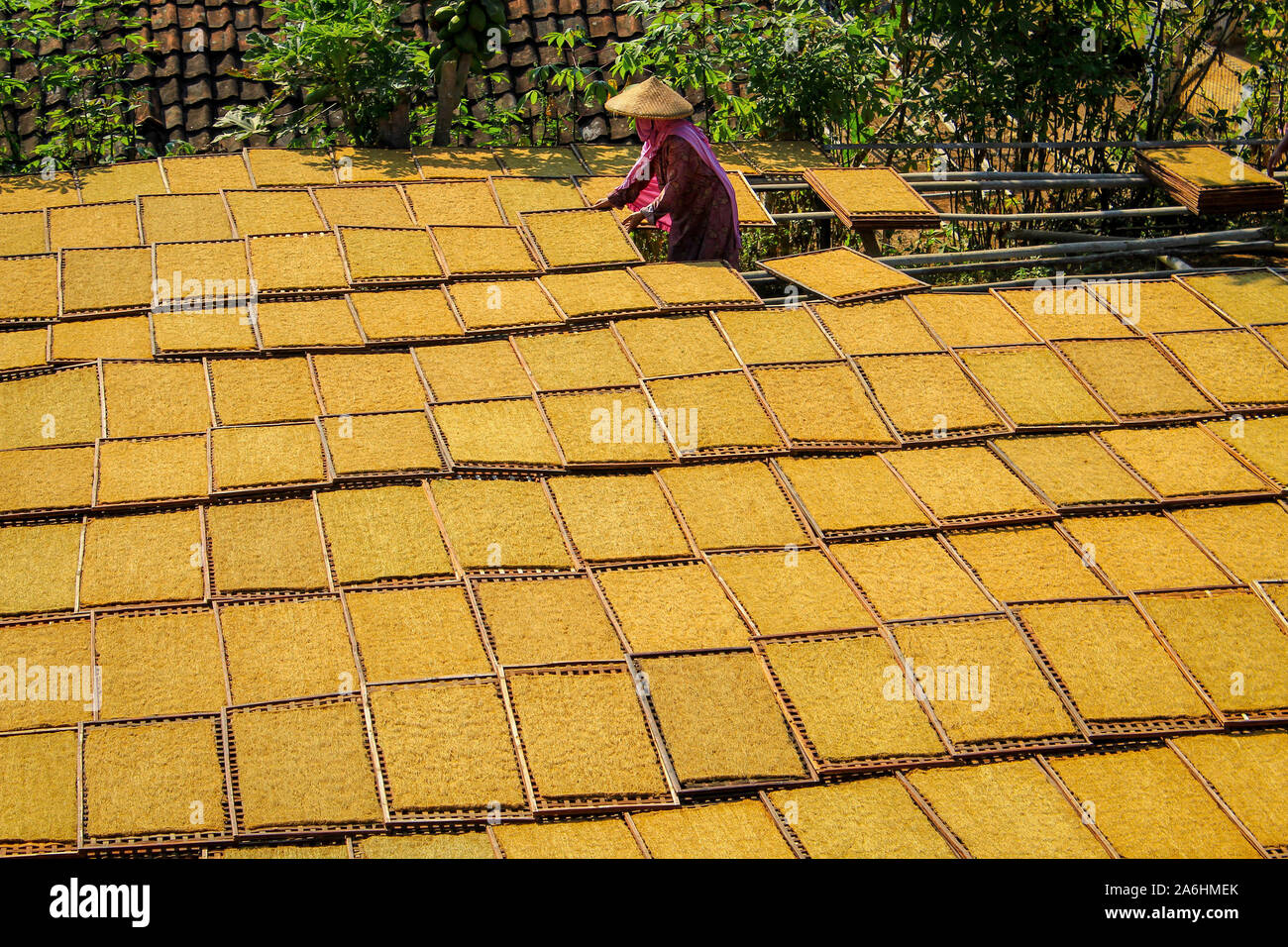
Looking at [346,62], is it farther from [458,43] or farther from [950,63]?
[950,63]

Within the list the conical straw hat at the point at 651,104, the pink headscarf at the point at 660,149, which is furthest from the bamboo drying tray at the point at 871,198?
the conical straw hat at the point at 651,104

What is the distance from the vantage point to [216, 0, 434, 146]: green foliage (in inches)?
241

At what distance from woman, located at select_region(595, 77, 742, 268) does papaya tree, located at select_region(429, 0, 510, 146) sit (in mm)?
987

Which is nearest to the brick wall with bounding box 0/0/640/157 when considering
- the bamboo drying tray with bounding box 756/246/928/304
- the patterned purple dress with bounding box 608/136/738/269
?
the patterned purple dress with bounding box 608/136/738/269

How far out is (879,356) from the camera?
5078 mm

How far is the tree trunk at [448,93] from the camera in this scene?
6328 mm

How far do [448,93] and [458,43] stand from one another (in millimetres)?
298

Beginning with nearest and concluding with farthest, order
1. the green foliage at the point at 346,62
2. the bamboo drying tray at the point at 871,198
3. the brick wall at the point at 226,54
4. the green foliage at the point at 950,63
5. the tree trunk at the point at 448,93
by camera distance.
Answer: the bamboo drying tray at the point at 871,198 → the green foliage at the point at 346,62 → the tree trunk at the point at 448,93 → the green foliage at the point at 950,63 → the brick wall at the point at 226,54

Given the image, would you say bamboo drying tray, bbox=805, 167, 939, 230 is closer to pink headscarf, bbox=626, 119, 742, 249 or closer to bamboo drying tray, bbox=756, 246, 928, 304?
bamboo drying tray, bbox=756, 246, 928, 304

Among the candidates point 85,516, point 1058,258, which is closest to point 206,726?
point 85,516

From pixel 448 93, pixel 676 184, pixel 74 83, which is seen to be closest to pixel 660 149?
pixel 676 184

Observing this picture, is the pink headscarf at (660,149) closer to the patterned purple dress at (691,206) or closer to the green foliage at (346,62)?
the patterned purple dress at (691,206)

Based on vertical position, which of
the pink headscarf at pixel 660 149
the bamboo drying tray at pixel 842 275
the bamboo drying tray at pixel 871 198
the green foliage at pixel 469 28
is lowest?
the bamboo drying tray at pixel 842 275

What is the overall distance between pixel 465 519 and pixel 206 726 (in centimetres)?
108
